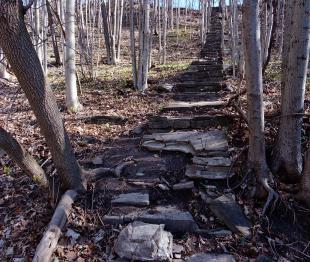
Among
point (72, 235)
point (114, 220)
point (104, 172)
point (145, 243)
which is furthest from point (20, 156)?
point (145, 243)

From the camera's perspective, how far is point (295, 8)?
3.66 meters

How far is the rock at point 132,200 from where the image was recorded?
3812mm

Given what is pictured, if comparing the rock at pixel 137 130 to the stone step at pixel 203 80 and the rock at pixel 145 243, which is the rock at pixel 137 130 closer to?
the rock at pixel 145 243

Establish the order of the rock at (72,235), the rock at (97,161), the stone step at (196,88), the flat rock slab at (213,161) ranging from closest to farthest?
the rock at (72,235) < the flat rock slab at (213,161) < the rock at (97,161) < the stone step at (196,88)

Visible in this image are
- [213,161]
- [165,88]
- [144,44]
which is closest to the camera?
[213,161]

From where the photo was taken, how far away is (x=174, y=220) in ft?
11.5

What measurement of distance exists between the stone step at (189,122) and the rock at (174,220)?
220 cm

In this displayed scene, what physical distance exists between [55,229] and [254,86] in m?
2.64

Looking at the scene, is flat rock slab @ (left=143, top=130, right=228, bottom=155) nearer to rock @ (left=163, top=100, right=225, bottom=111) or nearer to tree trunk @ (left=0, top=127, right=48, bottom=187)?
rock @ (left=163, top=100, right=225, bottom=111)

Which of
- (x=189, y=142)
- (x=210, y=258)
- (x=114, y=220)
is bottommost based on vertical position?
(x=210, y=258)

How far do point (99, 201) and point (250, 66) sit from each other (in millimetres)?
2361

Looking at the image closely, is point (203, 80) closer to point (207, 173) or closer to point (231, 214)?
point (207, 173)

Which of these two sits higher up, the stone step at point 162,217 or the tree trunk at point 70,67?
the tree trunk at point 70,67

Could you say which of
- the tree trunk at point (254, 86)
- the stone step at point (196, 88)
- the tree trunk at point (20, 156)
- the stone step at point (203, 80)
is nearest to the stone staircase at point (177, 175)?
the tree trunk at point (254, 86)
